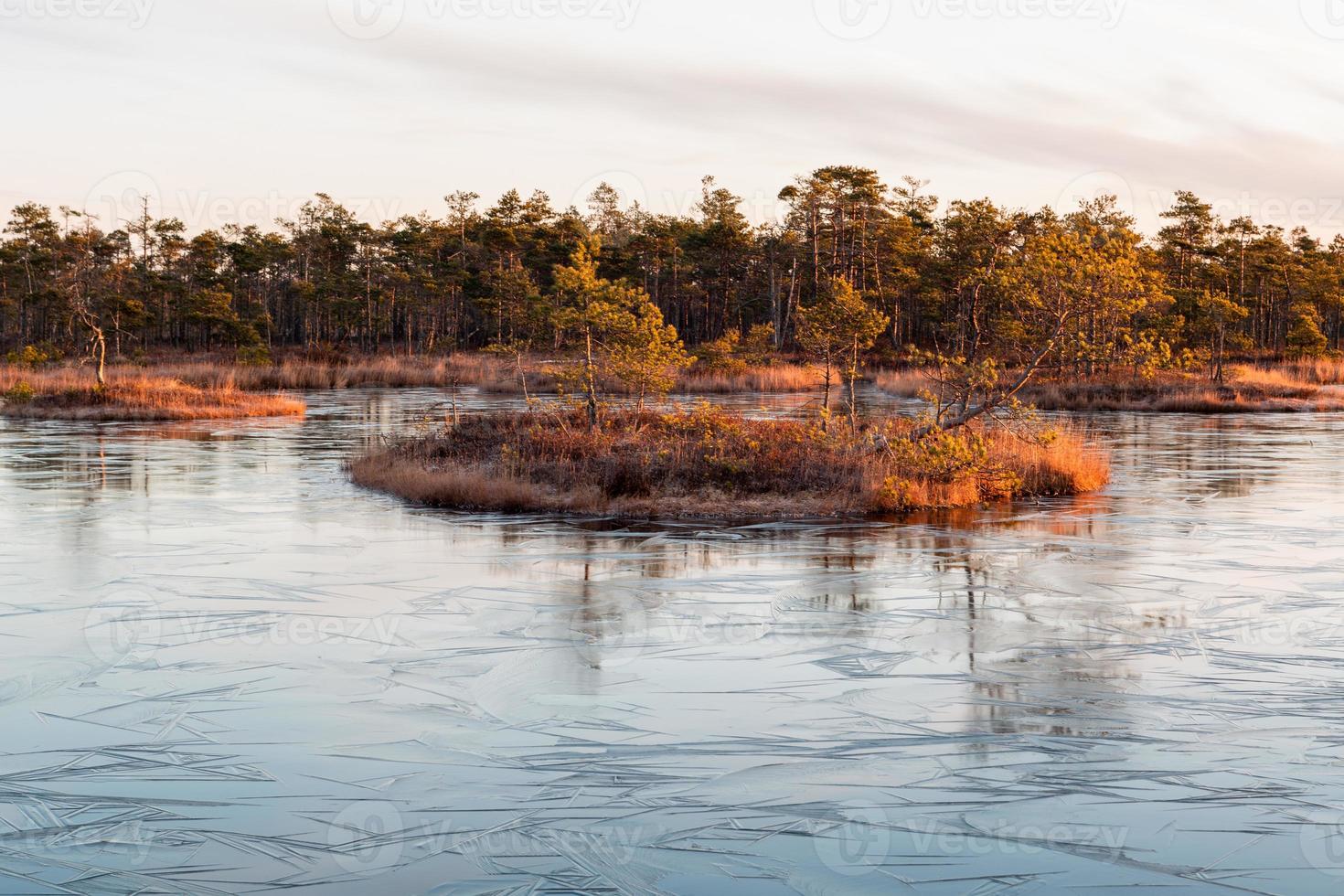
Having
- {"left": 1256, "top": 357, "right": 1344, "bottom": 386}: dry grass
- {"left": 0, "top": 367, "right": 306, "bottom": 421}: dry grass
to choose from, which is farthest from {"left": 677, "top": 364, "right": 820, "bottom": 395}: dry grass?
{"left": 1256, "top": 357, "right": 1344, "bottom": 386}: dry grass

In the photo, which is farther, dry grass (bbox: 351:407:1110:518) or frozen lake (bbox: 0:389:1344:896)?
dry grass (bbox: 351:407:1110:518)

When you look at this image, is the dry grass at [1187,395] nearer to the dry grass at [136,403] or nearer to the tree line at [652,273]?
the tree line at [652,273]

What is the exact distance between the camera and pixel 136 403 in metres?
40.2

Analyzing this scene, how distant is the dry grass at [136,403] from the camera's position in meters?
39.3

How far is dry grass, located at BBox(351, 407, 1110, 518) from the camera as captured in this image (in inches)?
715

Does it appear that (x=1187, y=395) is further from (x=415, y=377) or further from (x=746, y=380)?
(x=415, y=377)

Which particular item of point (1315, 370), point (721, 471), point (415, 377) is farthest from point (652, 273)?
point (721, 471)

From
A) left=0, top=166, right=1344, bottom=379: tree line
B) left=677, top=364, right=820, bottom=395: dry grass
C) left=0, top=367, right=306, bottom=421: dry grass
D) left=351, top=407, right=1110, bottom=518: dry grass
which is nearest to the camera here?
left=351, top=407, right=1110, bottom=518: dry grass

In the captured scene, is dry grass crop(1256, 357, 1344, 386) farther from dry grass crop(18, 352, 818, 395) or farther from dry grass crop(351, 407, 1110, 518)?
dry grass crop(351, 407, 1110, 518)

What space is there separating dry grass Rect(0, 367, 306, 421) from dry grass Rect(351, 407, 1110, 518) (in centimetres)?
2111

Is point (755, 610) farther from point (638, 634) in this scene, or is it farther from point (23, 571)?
point (23, 571)

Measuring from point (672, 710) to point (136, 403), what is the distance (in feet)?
121

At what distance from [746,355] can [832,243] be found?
28.5 m

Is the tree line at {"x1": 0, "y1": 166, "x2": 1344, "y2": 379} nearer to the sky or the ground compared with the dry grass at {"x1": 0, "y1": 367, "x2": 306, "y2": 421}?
nearer to the sky
